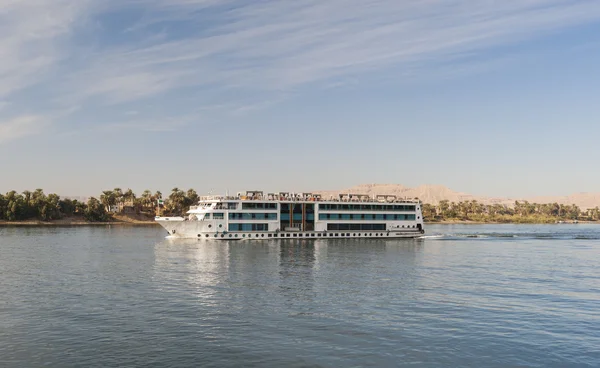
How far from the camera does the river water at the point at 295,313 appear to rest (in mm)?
31031

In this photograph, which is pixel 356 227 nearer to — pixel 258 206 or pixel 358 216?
pixel 358 216

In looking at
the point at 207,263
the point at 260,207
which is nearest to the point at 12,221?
the point at 260,207

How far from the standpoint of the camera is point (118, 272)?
210 ft

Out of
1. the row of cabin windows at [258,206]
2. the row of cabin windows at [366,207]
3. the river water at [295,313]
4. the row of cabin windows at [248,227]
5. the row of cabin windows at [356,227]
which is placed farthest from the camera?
the row of cabin windows at [356,227]

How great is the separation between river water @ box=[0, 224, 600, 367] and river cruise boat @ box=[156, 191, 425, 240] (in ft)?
124

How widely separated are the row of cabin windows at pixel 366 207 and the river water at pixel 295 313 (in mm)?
47389

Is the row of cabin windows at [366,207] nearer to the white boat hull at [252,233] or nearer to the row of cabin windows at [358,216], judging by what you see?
the row of cabin windows at [358,216]

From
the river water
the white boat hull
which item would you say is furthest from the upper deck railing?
the river water

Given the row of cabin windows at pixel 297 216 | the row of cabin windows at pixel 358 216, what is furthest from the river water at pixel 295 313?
the row of cabin windows at pixel 358 216

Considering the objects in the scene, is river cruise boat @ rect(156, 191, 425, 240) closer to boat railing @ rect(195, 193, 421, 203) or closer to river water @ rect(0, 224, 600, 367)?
boat railing @ rect(195, 193, 421, 203)

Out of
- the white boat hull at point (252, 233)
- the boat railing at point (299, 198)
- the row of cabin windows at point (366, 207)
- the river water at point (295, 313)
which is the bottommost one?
the river water at point (295, 313)

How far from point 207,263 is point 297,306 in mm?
32206

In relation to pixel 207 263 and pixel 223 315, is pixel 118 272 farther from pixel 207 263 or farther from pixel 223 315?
pixel 223 315

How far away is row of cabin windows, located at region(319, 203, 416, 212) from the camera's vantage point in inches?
4951
